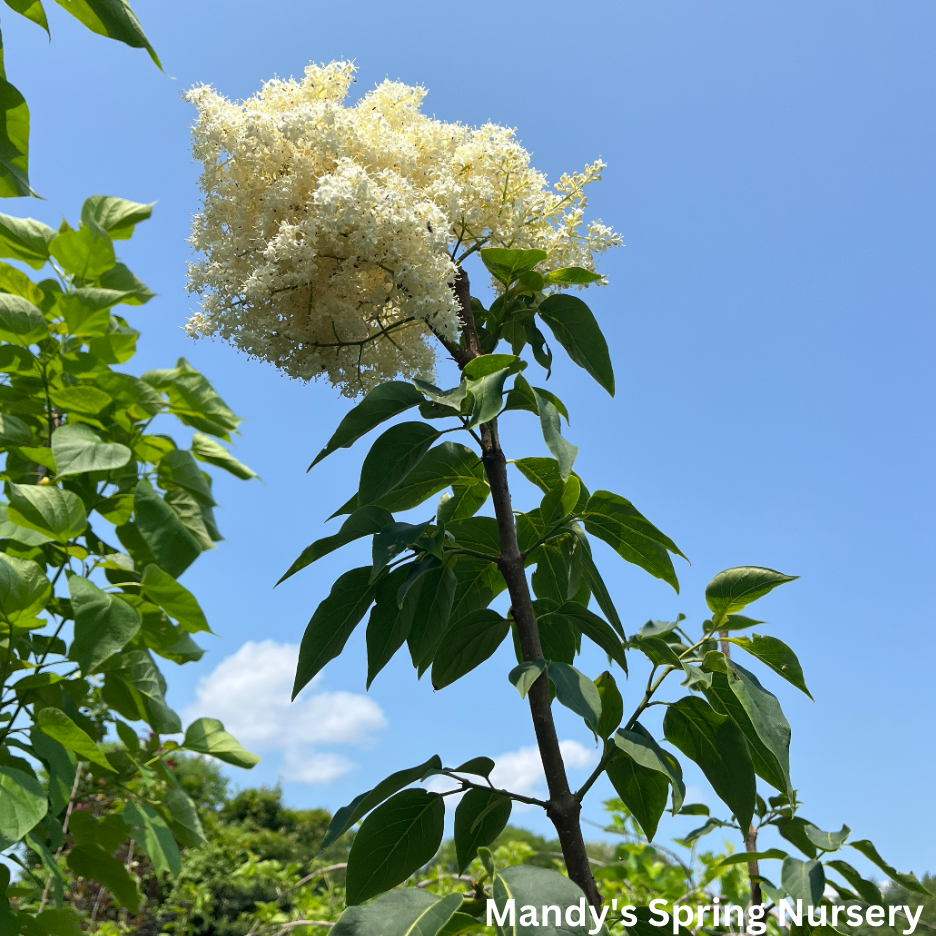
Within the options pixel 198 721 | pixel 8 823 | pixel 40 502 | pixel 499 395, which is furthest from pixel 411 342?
pixel 198 721

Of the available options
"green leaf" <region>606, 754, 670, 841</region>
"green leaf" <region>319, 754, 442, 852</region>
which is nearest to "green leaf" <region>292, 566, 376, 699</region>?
"green leaf" <region>319, 754, 442, 852</region>

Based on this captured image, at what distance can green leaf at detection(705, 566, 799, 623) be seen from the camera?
94 cm

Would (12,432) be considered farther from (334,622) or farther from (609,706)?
(609,706)

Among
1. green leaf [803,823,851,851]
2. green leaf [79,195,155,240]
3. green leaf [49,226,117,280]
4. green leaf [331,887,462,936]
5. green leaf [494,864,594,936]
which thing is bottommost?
green leaf [331,887,462,936]

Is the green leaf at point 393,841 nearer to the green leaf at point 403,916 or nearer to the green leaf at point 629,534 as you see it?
the green leaf at point 403,916

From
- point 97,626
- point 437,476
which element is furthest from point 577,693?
point 97,626

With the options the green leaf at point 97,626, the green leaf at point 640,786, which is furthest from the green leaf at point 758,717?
the green leaf at point 97,626

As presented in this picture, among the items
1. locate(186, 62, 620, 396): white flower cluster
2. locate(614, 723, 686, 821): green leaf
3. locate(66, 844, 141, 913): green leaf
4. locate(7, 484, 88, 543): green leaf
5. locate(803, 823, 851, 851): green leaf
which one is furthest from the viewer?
locate(66, 844, 141, 913): green leaf

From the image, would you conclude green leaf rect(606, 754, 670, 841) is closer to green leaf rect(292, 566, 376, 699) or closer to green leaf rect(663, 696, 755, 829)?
green leaf rect(663, 696, 755, 829)

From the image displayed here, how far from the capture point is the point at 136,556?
68.1 inches

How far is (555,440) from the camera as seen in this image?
0.87 m

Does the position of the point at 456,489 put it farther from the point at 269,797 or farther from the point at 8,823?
the point at 269,797

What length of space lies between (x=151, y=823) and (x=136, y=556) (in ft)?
1.90

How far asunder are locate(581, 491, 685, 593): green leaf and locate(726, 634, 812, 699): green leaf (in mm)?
113
